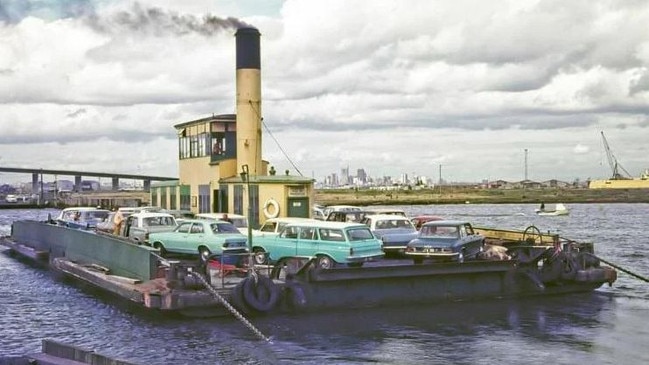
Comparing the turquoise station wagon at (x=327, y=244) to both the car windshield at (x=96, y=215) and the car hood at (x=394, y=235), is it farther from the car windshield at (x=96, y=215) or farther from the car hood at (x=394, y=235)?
the car windshield at (x=96, y=215)

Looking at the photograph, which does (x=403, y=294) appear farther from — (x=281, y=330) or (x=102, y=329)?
(x=102, y=329)

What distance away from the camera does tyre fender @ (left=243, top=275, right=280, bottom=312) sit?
79.7 ft

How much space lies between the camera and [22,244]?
166ft

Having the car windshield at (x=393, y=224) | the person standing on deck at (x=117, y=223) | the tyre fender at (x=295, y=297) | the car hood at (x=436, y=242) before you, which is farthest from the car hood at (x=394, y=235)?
the person standing on deck at (x=117, y=223)

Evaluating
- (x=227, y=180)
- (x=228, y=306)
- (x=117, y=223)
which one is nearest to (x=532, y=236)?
(x=227, y=180)

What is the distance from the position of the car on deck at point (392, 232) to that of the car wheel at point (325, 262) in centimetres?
534

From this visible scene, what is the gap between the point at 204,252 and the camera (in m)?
29.0

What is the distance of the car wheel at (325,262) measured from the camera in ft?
86.5

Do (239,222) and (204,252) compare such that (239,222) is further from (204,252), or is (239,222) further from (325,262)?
(325,262)

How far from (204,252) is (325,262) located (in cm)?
487

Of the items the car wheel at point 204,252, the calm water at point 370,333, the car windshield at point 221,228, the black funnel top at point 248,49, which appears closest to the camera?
the calm water at point 370,333

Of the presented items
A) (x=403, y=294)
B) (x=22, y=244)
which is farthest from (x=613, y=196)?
(x=403, y=294)

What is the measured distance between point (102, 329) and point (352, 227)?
825cm

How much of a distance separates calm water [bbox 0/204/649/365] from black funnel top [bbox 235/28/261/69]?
1386 cm
